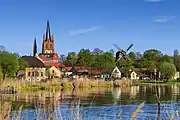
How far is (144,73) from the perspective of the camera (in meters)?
110

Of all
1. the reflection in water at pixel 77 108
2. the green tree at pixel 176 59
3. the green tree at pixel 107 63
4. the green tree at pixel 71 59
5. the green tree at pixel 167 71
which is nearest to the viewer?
the reflection in water at pixel 77 108

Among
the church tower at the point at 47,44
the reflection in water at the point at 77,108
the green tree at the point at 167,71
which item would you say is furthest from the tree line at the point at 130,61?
the reflection in water at the point at 77,108

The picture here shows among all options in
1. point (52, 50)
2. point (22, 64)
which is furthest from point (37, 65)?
point (52, 50)

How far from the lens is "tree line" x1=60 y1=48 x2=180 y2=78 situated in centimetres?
10131

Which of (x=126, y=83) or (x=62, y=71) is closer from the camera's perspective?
(x=126, y=83)

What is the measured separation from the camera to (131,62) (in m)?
119

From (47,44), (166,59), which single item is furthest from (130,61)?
(47,44)

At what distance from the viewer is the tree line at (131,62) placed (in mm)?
101312

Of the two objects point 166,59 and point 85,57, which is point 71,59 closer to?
point 85,57

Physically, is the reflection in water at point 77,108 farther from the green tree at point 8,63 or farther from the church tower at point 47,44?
the church tower at point 47,44

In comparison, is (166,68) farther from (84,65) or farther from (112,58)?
(84,65)

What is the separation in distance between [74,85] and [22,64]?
28.8 m

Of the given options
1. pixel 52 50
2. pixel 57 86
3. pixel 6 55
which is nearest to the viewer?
pixel 57 86

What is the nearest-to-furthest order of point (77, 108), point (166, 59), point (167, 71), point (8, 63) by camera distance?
point (77, 108) → point (8, 63) → point (167, 71) → point (166, 59)
